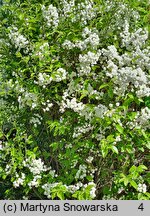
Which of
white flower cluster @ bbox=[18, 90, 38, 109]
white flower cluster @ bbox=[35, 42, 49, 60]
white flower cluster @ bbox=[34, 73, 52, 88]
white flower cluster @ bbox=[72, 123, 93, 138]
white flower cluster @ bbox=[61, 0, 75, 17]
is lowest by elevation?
white flower cluster @ bbox=[72, 123, 93, 138]

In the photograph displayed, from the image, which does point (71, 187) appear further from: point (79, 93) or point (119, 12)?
point (119, 12)

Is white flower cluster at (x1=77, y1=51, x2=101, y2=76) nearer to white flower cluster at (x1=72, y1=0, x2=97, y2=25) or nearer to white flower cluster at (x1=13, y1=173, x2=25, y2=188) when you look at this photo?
white flower cluster at (x1=72, y1=0, x2=97, y2=25)

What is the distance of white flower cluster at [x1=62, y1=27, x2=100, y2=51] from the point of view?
308 cm

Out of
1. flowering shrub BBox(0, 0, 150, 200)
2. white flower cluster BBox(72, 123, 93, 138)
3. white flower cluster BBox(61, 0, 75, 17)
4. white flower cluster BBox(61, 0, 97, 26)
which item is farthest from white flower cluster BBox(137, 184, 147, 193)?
white flower cluster BBox(61, 0, 75, 17)

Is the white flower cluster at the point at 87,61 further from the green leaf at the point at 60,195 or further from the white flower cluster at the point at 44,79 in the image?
the green leaf at the point at 60,195

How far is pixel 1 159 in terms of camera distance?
11.6 ft

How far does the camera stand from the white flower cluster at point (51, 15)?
3250 mm

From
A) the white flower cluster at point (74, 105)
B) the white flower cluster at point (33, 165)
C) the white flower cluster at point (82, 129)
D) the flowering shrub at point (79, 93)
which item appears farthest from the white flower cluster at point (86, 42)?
the white flower cluster at point (33, 165)

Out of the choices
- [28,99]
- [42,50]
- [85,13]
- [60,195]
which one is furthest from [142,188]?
[85,13]

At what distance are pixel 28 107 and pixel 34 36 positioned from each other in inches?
23.6

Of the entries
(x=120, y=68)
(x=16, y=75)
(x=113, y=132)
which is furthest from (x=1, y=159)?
(x=120, y=68)

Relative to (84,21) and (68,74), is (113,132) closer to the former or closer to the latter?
(68,74)

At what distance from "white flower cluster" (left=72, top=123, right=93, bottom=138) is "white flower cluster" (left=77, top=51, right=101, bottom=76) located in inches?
15.9

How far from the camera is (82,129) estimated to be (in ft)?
10.4
